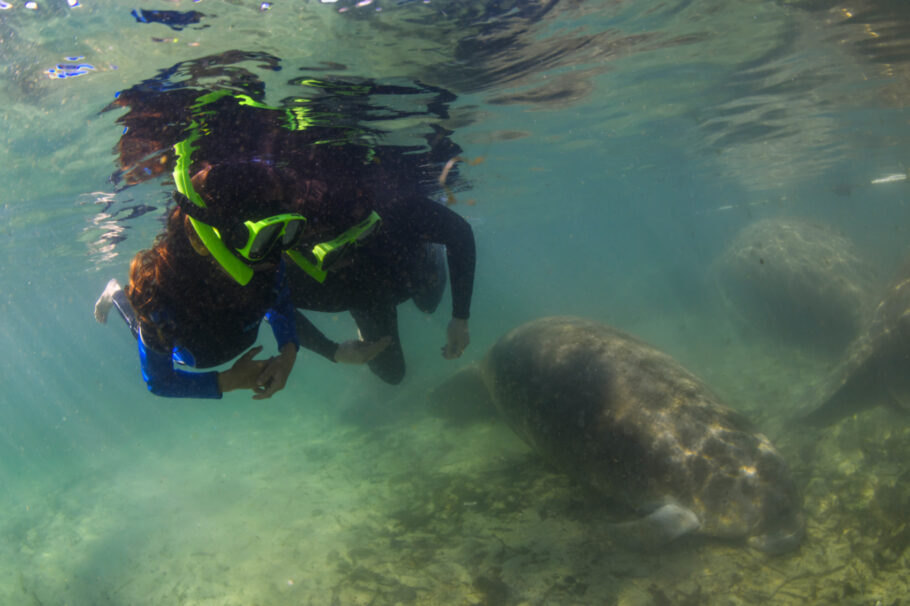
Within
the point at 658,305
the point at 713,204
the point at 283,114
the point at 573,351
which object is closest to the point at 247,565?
the point at 573,351

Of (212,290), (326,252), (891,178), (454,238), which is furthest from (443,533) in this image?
(891,178)

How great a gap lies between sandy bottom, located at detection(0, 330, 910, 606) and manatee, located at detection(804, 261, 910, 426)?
1.22 feet

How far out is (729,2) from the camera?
8781 millimetres

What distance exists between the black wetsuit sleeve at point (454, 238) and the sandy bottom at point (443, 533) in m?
2.78

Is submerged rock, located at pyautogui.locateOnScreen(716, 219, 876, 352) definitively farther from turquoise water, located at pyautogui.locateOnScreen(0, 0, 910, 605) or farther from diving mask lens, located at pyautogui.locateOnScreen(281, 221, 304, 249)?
diving mask lens, located at pyautogui.locateOnScreen(281, 221, 304, 249)

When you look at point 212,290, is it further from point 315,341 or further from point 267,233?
point 315,341

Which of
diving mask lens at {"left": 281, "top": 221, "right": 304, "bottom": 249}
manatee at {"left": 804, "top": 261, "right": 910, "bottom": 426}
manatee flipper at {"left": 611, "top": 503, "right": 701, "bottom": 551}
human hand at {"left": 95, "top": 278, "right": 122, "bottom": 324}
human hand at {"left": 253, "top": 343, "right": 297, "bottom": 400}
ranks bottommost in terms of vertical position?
manatee at {"left": 804, "top": 261, "right": 910, "bottom": 426}

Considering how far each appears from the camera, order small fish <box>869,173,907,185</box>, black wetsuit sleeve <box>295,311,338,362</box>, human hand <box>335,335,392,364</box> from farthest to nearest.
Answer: small fish <box>869,173,907,185</box>
black wetsuit sleeve <box>295,311,338,362</box>
human hand <box>335,335,392,364</box>

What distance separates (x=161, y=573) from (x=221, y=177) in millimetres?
7749

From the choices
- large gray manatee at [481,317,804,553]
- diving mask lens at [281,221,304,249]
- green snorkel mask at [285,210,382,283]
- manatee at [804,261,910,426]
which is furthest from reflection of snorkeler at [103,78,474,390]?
manatee at [804,261,910,426]

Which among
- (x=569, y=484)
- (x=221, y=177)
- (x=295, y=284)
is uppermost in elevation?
(x=221, y=177)

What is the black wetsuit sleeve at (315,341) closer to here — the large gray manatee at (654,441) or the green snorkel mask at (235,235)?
the green snorkel mask at (235,235)

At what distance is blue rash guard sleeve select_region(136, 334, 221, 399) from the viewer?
9.86 ft

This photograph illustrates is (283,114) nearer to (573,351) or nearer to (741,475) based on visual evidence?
(573,351)
